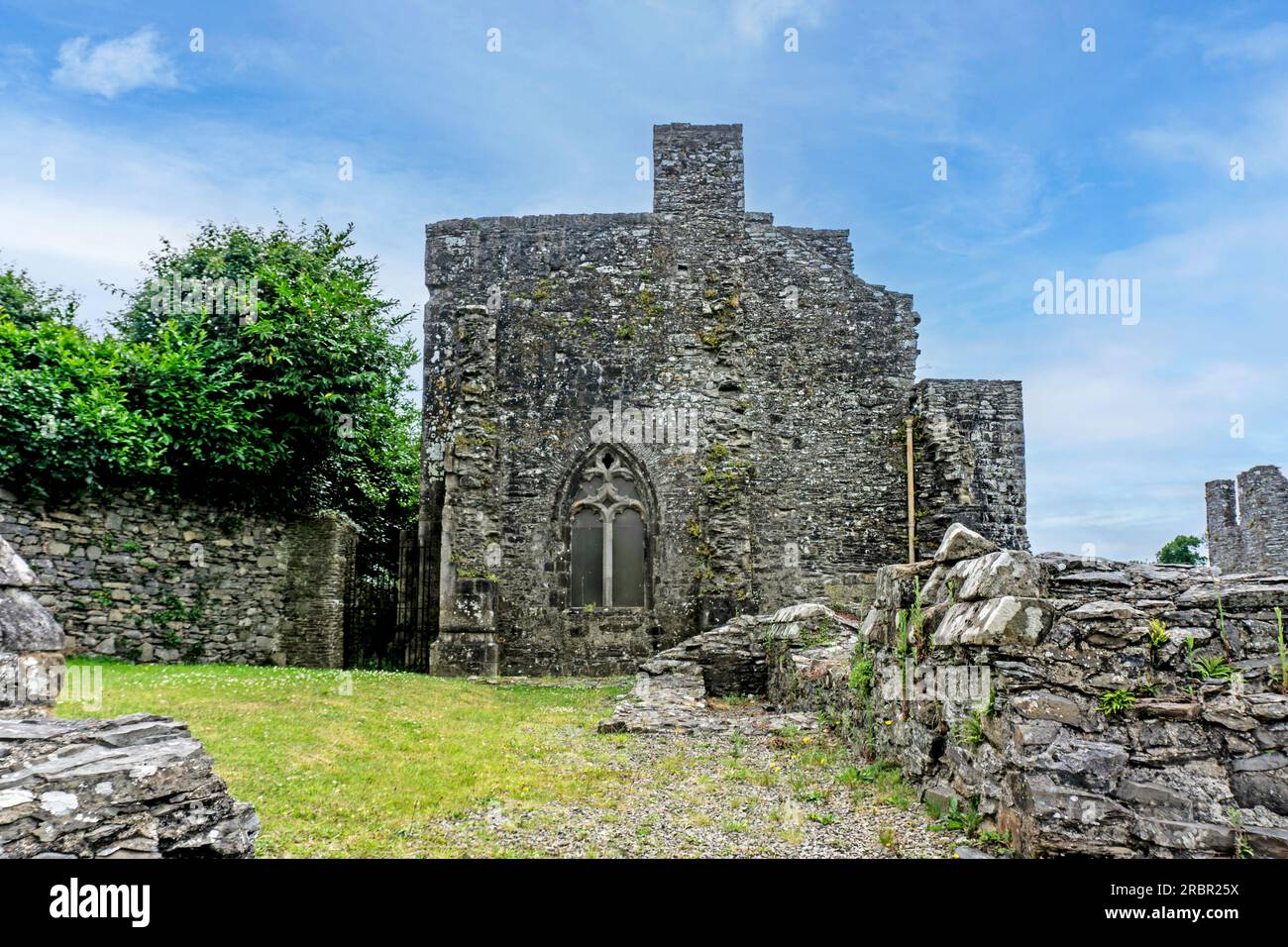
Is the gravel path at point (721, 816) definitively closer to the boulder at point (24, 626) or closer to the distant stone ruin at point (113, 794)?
the distant stone ruin at point (113, 794)

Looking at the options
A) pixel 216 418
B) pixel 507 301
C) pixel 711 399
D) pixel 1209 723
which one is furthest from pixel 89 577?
pixel 1209 723

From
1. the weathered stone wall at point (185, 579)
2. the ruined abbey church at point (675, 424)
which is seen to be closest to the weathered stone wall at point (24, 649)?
the weathered stone wall at point (185, 579)

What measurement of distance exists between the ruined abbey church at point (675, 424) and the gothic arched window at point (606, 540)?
1.5 inches

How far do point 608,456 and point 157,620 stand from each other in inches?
324

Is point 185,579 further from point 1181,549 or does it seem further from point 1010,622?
point 1181,549

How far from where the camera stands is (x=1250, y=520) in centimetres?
2156

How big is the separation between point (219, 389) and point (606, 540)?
291 inches

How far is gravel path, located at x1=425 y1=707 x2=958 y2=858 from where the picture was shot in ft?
14.8

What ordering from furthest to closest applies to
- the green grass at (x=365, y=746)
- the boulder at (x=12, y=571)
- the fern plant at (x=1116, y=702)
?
the green grass at (x=365, y=746), the boulder at (x=12, y=571), the fern plant at (x=1116, y=702)

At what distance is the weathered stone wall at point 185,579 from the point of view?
1214 centimetres

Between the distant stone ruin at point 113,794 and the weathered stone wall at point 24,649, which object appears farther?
the weathered stone wall at point 24,649

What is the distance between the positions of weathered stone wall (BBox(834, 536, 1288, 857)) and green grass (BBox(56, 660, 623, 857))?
2757mm

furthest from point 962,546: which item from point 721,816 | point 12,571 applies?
point 12,571

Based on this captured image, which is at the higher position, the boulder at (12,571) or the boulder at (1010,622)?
the boulder at (12,571)
